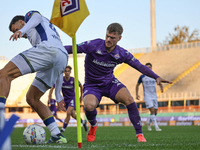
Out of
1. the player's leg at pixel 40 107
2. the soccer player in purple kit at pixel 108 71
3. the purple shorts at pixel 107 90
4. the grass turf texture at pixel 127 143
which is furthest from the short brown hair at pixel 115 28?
the grass turf texture at pixel 127 143

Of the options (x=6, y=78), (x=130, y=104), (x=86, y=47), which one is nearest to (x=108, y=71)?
(x=86, y=47)

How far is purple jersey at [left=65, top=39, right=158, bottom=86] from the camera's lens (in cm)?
609

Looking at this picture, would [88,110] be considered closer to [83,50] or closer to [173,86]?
[83,50]

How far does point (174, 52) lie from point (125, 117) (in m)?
23.8

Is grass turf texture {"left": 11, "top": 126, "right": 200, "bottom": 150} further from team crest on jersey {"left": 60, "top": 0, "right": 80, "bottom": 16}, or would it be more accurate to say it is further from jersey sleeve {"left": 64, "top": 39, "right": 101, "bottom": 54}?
team crest on jersey {"left": 60, "top": 0, "right": 80, "bottom": 16}

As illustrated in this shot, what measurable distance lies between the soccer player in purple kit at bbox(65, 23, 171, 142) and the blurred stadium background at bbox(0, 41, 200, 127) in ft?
53.9

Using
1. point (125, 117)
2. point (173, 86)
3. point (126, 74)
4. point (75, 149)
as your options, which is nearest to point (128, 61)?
point (75, 149)

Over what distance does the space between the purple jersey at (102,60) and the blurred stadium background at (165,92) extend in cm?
1647

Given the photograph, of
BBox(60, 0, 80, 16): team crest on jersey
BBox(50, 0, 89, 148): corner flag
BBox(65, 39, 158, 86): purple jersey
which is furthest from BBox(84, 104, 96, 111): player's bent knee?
BBox(60, 0, 80, 16): team crest on jersey

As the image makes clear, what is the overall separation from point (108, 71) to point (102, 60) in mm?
285

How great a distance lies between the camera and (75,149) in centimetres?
411

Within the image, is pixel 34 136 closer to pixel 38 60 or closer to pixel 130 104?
pixel 38 60

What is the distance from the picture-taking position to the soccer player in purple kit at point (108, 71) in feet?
19.6

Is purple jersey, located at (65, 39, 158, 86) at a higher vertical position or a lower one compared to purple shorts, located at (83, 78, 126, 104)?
higher
